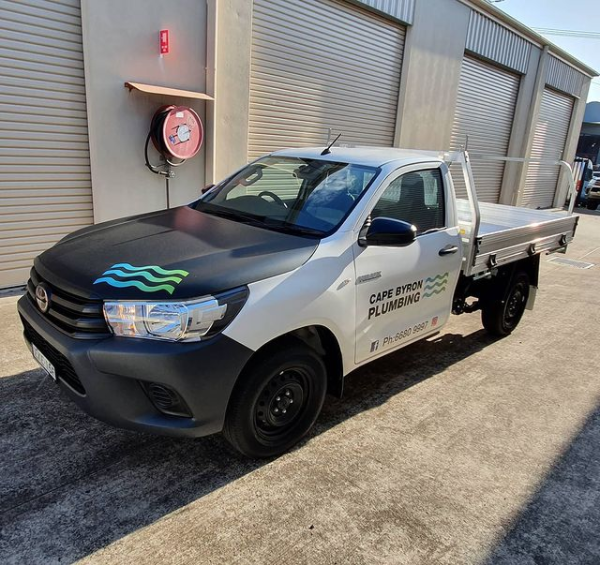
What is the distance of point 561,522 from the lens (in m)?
2.74

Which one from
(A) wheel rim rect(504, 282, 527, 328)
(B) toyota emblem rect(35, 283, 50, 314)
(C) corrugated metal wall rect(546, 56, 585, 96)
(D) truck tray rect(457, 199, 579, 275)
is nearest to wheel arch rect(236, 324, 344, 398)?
(B) toyota emblem rect(35, 283, 50, 314)

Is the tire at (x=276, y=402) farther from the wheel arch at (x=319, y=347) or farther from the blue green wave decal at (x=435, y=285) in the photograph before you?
the blue green wave decal at (x=435, y=285)

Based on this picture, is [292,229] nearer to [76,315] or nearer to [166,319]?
[166,319]

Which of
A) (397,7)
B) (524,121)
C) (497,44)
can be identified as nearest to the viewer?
(397,7)

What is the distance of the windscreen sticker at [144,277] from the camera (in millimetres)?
2559

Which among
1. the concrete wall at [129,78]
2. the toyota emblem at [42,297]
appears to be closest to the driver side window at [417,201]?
the toyota emblem at [42,297]

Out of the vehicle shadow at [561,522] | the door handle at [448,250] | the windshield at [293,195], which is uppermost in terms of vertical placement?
the windshield at [293,195]

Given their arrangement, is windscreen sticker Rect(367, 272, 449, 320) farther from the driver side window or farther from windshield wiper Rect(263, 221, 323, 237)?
windshield wiper Rect(263, 221, 323, 237)

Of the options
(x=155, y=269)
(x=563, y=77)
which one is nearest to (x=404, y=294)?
(x=155, y=269)

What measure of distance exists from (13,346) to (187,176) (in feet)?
11.9

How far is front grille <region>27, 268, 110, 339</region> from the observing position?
2.55m

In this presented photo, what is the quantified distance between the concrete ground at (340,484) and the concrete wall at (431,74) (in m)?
8.29

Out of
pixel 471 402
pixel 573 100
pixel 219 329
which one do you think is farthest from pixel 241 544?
pixel 573 100

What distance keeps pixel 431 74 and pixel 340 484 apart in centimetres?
1079
